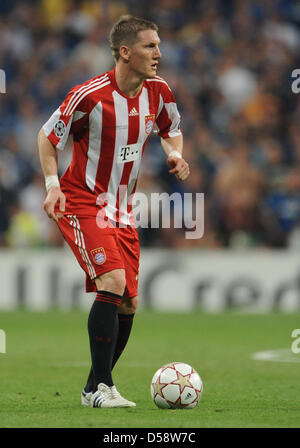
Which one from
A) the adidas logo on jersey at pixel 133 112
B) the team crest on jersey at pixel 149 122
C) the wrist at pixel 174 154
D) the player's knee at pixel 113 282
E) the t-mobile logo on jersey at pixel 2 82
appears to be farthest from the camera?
the t-mobile logo on jersey at pixel 2 82

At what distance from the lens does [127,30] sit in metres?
6.12

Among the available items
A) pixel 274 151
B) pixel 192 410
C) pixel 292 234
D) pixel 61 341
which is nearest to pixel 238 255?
pixel 292 234

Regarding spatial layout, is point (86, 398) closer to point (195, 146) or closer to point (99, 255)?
point (99, 255)

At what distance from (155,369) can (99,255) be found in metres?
2.64

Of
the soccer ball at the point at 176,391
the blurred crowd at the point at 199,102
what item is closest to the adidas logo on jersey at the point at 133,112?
the soccer ball at the point at 176,391

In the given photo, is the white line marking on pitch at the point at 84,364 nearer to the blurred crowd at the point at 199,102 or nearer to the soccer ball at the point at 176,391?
the soccer ball at the point at 176,391

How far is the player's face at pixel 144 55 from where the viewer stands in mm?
6074

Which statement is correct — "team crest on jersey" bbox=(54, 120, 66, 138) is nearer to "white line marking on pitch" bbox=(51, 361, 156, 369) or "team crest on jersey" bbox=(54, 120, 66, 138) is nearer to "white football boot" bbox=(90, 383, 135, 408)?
"white football boot" bbox=(90, 383, 135, 408)

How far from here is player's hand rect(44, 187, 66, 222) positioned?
5.71 meters

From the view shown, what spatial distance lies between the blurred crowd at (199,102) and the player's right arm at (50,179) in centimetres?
877

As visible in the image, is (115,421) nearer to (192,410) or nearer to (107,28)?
(192,410)

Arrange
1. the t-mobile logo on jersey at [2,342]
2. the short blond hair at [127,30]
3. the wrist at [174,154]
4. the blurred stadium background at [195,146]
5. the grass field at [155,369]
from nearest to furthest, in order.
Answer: the grass field at [155,369], the short blond hair at [127,30], the wrist at [174,154], the t-mobile logo on jersey at [2,342], the blurred stadium background at [195,146]

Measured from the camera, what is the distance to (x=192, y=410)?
5.68 meters

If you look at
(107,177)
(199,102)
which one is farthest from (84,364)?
(199,102)
